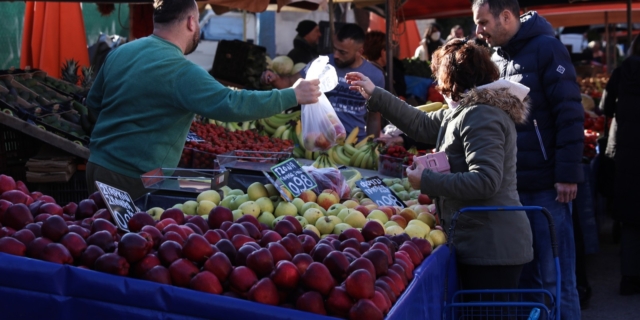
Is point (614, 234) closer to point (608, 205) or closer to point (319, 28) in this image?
point (608, 205)

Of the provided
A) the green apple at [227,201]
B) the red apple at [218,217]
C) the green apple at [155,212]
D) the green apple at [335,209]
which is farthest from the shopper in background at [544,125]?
the green apple at [155,212]

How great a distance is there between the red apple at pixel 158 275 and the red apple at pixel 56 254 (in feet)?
0.89

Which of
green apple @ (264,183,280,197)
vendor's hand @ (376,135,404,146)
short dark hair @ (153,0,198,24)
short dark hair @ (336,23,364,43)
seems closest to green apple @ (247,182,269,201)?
green apple @ (264,183,280,197)

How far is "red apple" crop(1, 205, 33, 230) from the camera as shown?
276 centimetres

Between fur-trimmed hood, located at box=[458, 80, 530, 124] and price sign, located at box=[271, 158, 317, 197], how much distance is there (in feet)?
3.01

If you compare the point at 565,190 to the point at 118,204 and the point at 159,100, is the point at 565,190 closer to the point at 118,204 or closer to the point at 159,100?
the point at 159,100

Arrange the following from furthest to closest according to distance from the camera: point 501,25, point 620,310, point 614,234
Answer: point 614,234 → point 620,310 → point 501,25

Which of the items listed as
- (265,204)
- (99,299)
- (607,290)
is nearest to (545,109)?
(265,204)

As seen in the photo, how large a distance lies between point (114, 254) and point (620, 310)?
14.7 feet

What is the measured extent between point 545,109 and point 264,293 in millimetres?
2573

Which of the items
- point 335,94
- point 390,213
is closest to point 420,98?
point 335,94

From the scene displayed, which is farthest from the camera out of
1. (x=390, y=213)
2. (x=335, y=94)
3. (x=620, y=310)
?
(x=335, y=94)

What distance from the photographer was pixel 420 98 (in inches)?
378

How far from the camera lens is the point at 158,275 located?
2.38 meters
